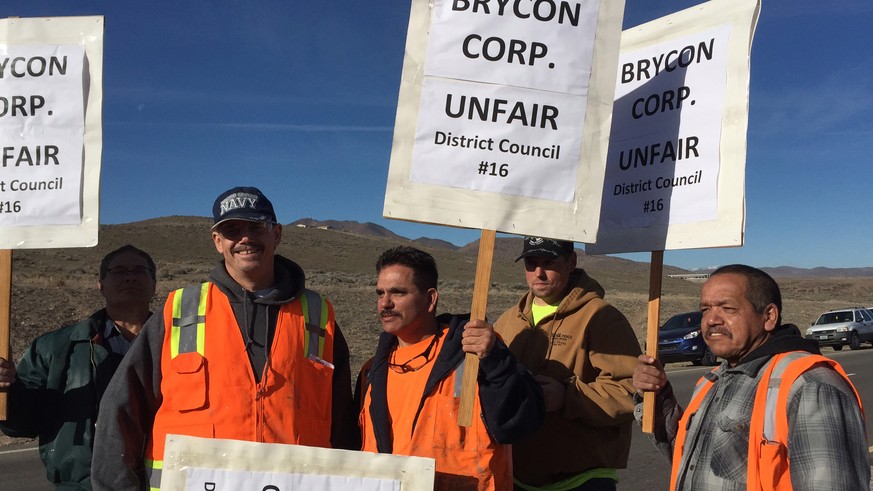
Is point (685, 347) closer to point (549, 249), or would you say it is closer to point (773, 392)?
point (549, 249)

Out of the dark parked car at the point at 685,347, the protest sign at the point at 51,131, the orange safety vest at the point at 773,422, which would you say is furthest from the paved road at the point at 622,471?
the dark parked car at the point at 685,347

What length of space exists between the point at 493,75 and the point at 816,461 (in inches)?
72.6

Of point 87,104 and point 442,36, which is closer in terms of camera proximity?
point 442,36

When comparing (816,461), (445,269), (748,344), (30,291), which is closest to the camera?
(816,461)

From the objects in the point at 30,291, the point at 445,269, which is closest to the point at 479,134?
the point at 30,291

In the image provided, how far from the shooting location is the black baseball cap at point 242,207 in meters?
3.17

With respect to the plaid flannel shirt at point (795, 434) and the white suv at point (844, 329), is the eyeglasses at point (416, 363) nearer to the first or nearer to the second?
the plaid flannel shirt at point (795, 434)

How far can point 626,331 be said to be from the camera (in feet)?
11.5

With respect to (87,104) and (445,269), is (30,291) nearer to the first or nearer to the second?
(87,104)

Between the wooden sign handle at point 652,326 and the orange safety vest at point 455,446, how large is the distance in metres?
0.64

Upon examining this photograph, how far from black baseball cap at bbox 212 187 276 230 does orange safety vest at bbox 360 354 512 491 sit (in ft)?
3.41

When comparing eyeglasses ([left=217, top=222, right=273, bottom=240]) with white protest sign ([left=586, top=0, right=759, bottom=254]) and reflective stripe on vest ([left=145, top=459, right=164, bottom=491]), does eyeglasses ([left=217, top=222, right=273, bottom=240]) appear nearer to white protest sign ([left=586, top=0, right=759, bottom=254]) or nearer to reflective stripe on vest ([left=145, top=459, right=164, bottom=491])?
reflective stripe on vest ([left=145, top=459, right=164, bottom=491])

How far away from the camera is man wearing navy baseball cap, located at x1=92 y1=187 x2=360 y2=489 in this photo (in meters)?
2.96

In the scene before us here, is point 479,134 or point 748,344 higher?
point 479,134
